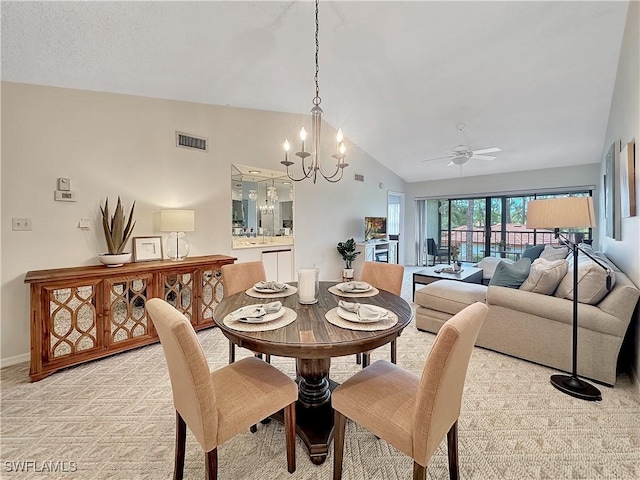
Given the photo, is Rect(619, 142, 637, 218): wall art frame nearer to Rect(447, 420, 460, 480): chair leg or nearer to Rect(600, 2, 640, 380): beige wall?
Rect(600, 2, 640, 380): beige wall

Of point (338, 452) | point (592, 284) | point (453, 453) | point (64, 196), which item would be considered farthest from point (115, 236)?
point (592, 284)

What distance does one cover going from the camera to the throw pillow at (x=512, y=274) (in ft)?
8.81

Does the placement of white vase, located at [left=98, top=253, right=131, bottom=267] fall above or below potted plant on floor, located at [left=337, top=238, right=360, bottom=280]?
above

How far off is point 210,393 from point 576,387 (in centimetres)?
254

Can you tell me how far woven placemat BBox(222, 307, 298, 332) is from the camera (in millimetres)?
1362

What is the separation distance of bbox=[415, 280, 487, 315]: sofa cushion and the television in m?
3.06

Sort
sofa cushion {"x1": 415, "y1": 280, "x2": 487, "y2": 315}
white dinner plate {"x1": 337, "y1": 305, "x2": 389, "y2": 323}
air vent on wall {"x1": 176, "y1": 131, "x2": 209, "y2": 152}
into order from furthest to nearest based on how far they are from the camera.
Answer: air vent on wall {"x1": 176, "y1": 131, "x2": 209, "y2": 152} → sofa cushion {"x1": 415, "y1": 280, "x2": 487, "y2": 315} → white dinner plate {"x1": 337, "y1": 305, "x2": 389, "y2": 323}

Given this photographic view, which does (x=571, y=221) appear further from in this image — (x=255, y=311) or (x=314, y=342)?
(x=255, y=311)

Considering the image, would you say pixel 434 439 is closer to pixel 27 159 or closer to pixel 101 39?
pixel 101 39

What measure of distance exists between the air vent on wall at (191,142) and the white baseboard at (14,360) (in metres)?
2.54

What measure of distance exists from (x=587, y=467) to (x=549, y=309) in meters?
1.23

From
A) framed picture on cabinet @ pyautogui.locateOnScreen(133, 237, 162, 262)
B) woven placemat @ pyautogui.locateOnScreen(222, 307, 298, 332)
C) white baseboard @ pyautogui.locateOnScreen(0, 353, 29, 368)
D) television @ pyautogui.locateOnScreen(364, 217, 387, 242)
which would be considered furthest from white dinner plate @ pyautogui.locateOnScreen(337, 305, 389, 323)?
television @ pyautogui.locateOnScreen(364, 217, 387, 242)

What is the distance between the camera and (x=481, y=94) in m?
3.79

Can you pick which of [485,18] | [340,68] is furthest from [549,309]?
[340,68]
